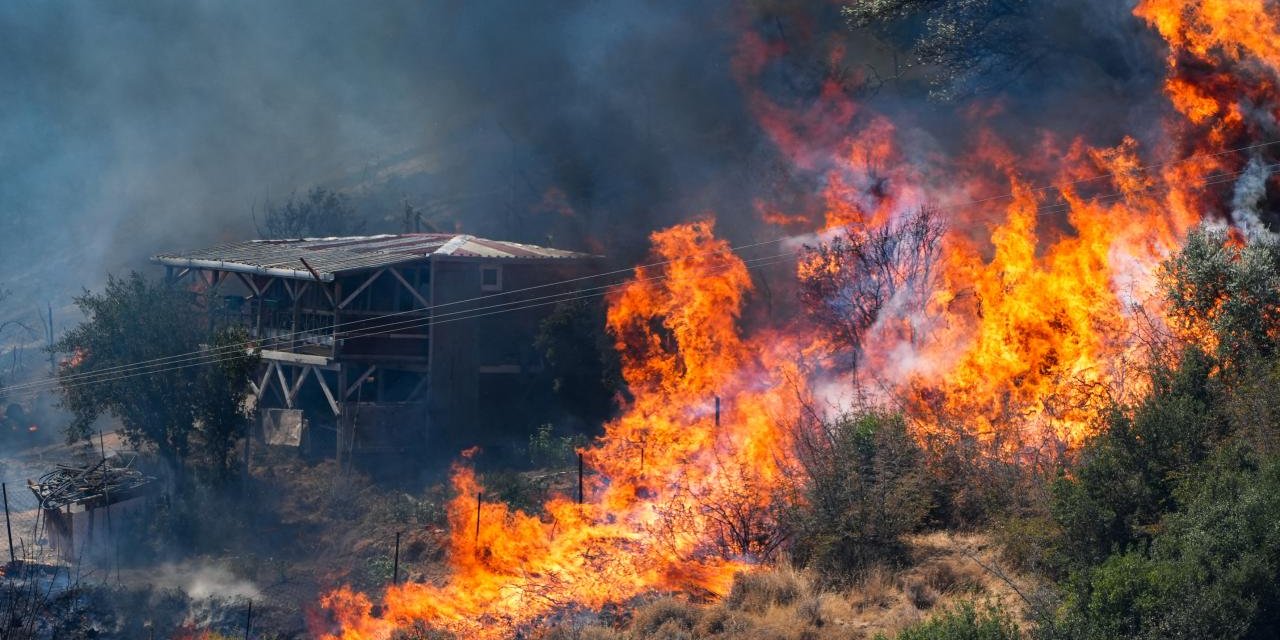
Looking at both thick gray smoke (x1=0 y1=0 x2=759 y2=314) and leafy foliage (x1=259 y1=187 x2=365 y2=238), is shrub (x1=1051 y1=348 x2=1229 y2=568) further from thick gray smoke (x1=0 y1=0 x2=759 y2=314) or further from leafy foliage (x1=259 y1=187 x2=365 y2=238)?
leafy foliage (x1=259 y1=187 x2=365 y2=238)

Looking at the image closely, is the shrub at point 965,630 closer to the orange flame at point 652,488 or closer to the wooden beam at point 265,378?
the orange flame at point 652,488

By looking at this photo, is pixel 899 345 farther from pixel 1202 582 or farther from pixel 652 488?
pixel 1202 582

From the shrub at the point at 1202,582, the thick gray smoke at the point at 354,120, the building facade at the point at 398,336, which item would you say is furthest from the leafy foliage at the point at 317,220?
the shrub at the point at 1202,582

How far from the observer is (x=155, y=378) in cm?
2488

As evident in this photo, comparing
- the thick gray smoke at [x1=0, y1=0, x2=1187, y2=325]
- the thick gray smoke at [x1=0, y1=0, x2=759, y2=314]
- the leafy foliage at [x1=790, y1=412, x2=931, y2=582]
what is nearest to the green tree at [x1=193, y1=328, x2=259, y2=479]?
the thick gray smoke at [x1=0, y1=0, x2=1187, y2=325]

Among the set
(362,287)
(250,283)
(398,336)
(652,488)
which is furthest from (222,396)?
(652,488)

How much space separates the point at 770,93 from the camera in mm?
37656

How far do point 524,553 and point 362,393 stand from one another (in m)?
13.1

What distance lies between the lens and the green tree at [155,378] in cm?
2489

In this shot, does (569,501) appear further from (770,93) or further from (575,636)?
(770,93)

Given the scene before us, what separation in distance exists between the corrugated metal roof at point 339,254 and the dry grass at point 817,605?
15.1 metres

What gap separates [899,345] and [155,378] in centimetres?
1770

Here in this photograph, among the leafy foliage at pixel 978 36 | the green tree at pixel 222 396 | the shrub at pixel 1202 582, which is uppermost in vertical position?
the leafy foliage at pixel 978 36

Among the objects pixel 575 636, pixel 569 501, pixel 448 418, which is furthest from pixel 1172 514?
pixel 448 418
